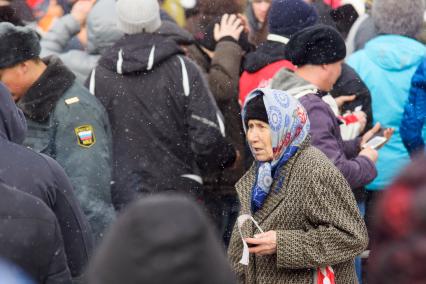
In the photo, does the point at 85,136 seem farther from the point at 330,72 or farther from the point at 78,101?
the point at 330,72

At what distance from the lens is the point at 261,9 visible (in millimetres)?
7852

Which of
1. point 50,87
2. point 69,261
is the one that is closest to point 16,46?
point 50,87

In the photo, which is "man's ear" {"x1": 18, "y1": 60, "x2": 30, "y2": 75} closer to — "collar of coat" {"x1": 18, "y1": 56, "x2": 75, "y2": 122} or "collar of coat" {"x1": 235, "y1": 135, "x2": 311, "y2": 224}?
"collar of coat" {"x1": 18, "y1": 56, "x2": 75, "y2": 122}

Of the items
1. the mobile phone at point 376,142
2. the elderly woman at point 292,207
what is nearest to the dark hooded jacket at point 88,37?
the mobile phone at point 376,142

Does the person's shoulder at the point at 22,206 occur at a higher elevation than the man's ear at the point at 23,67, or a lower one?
Result: higher

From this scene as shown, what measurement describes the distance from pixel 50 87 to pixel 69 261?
150 centimetres

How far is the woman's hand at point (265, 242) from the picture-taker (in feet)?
13.0

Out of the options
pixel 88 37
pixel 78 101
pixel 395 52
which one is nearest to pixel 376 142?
pixel 395 52

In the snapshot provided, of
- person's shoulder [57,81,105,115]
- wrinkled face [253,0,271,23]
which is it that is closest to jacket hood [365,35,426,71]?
wrinkled face [253,0,271,23]

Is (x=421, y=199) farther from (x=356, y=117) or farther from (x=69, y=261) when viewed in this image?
(x=356, y=117)

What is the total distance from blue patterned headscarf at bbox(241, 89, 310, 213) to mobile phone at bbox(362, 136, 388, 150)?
1.29 metres

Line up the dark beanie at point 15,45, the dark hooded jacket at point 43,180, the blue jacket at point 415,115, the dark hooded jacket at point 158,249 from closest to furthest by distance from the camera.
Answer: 1. the dark hooded jacket at point 158,249
2. the dark hooded jacket at point 43,180
3. the dark beanie at point 15,45
4. the blue jacket at point 415,115

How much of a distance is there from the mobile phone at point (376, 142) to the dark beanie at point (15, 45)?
199cm

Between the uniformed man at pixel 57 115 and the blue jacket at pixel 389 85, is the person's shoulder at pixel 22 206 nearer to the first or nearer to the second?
the uniformed man at pixel 57 115
